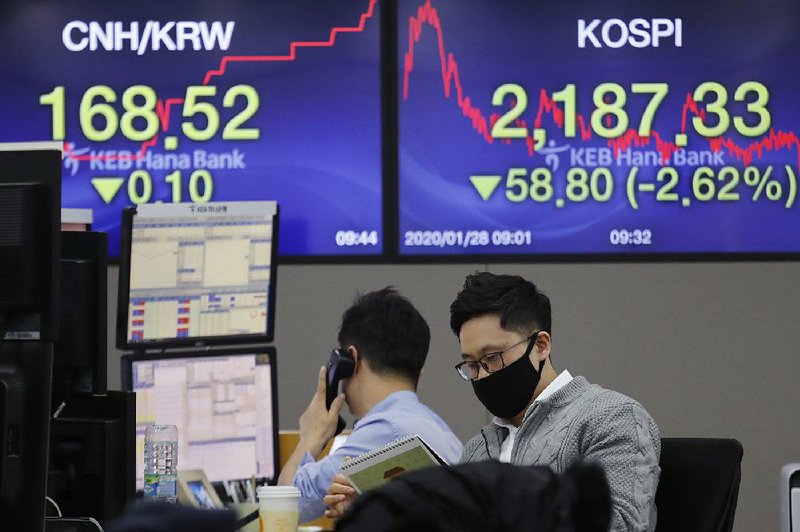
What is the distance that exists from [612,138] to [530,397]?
2062 mm

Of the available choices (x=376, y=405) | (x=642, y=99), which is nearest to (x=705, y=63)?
(x=642, y=99)

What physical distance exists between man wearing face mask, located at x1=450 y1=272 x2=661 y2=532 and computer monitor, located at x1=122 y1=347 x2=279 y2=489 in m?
1.20

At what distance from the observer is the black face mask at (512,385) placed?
256 centimetres

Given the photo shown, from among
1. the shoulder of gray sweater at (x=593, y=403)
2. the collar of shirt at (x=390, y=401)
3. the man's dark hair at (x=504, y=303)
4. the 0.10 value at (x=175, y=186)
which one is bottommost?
the collar of shirt at (x=390, y=401)

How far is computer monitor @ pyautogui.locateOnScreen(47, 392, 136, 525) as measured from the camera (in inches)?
101

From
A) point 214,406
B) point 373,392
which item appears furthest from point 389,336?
point 214,406

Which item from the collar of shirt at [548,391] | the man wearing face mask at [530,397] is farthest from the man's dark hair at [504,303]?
the collar of shirt at [548,391]

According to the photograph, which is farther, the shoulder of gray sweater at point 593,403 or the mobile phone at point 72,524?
the mobile phone at point 72,524

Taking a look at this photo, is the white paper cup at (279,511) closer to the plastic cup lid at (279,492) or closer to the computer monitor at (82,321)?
the plastic cup lid at (279,492)

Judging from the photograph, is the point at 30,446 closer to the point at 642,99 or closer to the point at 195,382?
the point at 195,382

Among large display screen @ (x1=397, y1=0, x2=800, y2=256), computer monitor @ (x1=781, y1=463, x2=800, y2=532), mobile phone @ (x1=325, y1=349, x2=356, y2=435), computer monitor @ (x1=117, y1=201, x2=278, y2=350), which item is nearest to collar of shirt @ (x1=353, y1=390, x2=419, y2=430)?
mobile phone @ (x1=325, y1=349, x2=356, y2=435)

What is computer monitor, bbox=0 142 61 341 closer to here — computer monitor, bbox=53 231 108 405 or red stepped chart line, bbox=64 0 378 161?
computer monitor, bbox=53 231 108 405

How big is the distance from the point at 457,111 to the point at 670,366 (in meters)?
1.18

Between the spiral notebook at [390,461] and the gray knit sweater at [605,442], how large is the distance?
214 millimetres
